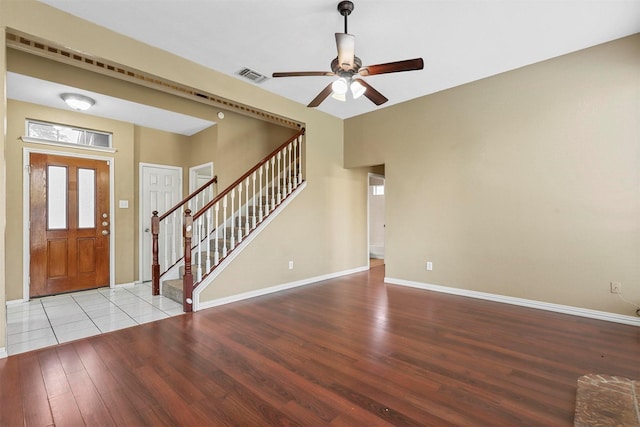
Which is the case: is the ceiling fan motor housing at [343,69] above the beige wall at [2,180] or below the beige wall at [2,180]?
above

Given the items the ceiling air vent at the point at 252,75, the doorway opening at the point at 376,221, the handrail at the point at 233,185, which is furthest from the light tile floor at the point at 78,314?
the doorway opening at the point at 376,221

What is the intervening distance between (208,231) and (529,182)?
4212mm

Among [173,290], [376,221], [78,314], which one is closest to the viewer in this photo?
[78,314]

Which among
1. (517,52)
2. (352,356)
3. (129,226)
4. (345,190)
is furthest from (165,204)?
(517,52)

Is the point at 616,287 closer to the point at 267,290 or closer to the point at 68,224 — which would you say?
the point at 267,290

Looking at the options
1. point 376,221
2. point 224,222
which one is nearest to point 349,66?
point 224,222

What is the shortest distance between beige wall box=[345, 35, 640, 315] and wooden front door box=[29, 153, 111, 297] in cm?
484

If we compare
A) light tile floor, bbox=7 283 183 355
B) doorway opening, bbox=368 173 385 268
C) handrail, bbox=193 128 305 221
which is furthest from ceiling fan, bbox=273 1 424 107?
doorway opening, bbox=368 173 385 268

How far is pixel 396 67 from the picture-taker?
2.50m

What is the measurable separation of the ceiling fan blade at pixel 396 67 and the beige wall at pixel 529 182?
2.18m

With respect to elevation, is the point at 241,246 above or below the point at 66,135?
below

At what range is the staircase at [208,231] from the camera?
3.72 meters

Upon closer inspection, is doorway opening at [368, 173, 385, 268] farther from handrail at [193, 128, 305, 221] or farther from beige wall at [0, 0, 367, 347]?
handrail at [193, 128, 305, 221]

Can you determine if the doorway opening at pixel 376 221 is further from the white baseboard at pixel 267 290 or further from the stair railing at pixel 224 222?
the stair railing at pixel 224 222
